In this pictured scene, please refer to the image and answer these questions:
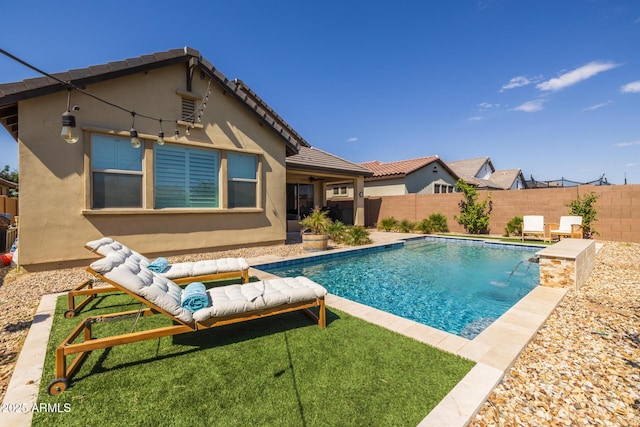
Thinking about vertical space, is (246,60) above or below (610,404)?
above

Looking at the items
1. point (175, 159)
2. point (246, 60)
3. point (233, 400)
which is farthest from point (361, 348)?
point (246, 60)

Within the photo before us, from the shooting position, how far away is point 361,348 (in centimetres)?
344

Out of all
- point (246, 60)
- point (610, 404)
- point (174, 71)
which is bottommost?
point (610, 404)

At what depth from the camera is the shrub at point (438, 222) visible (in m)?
17.1

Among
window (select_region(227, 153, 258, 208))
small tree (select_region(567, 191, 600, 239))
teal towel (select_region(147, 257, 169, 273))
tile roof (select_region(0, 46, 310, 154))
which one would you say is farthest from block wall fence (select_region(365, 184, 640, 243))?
teal towel (select_region(147, 257, 169, 273))

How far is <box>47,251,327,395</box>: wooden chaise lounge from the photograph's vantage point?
2794mm

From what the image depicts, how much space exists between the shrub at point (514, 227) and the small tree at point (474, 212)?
1139 millimetres

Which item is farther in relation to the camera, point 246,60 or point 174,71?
point 246,60

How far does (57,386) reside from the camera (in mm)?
2576

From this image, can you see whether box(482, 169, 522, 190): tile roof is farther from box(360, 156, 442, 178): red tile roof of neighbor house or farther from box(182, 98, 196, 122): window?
box(182, 98, 196, 122): window

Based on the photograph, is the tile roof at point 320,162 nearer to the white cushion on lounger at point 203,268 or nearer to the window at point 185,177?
the window at point 185,177

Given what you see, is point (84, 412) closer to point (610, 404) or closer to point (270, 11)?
point (610, 404)

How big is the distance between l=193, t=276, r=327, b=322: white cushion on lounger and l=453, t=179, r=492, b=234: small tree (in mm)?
14990

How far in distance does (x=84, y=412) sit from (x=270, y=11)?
1389cm
